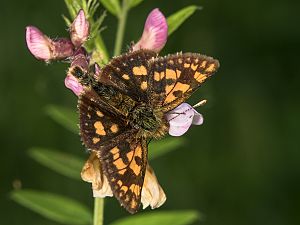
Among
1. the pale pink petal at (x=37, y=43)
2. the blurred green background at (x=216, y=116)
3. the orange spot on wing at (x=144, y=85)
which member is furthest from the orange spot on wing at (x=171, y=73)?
Result: the blurred green background at (x=216, y=116)

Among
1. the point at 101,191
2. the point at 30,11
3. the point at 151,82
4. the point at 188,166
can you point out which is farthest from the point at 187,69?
the point at 30,11

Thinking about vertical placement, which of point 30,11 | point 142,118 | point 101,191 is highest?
point 30,11

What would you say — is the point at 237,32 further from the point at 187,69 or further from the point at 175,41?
the point at 187,69

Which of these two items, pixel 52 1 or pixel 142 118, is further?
pixel 52 1

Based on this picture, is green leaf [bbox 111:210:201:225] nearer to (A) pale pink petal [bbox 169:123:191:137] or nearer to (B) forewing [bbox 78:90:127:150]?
(A) pale pink petal [bbox 169:123:191:137]

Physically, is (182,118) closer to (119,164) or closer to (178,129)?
(178,129)

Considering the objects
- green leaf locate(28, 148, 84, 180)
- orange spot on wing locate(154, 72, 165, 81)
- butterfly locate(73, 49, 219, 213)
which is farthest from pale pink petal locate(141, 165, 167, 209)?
green leaf locate(28, 148, 84, 180)

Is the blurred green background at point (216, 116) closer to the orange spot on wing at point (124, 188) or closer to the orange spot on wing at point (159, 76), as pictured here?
the orange spot on wing at point (159, 76)
